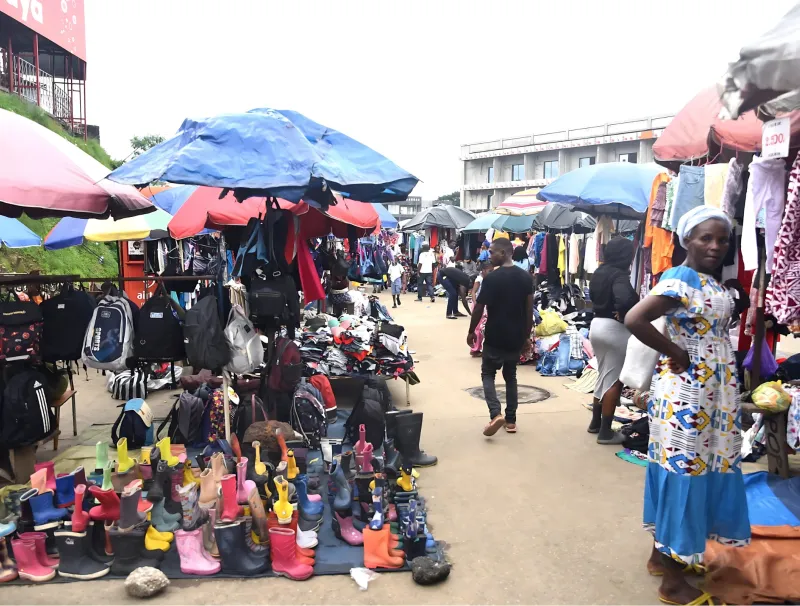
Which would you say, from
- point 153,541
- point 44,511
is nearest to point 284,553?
point 153,541

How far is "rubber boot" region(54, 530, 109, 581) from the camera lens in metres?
3.45

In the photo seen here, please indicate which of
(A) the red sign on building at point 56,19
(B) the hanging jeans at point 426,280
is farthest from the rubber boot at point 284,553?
(A) the red sign on building at point 56,19

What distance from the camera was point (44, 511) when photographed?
3744mm

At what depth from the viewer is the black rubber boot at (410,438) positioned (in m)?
5.10

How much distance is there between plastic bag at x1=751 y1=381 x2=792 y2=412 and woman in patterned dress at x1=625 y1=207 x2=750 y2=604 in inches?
59.7

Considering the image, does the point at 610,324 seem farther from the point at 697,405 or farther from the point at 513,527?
the point at 697,405

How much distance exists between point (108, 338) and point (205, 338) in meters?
0.90

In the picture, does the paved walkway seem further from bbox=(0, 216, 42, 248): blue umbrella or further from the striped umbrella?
the striped umbrella

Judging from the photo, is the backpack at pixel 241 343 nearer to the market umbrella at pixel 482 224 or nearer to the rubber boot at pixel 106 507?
the rubber boot at pixel 106 507

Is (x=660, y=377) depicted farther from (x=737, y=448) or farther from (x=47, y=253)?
(x=47, y=253)

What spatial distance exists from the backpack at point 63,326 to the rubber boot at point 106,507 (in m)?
1.87

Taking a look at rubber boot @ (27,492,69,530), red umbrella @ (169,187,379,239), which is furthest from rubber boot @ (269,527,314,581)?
red umbrella @ (169,187,379,239)

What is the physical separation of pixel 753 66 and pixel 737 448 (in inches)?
73.3

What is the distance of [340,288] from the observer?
31.8 feet
